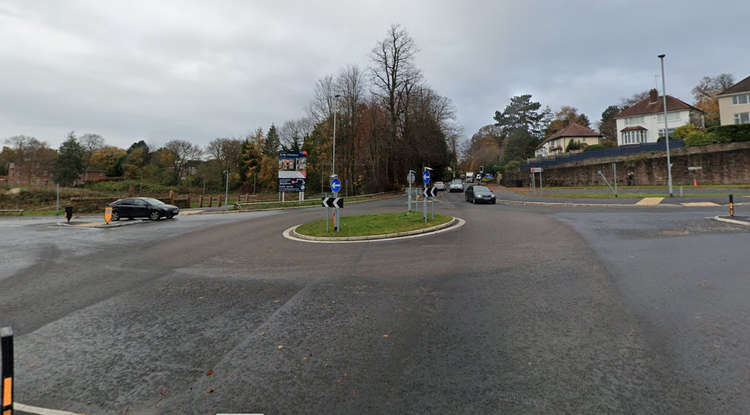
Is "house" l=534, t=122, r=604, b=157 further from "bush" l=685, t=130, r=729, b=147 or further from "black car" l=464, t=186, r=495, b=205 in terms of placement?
"black car" l=464, t=186, r=495, b=205

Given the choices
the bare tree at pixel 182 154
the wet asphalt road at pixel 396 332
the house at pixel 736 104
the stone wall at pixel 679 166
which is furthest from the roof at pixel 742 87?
the bare tree at pixel 182 154

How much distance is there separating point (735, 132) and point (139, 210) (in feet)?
165

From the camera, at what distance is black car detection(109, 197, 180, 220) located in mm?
22297

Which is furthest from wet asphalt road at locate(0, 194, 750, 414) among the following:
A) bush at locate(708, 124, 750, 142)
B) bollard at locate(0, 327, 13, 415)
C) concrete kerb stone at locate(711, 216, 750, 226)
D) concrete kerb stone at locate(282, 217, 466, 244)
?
bush at locate(708, 124, 750, 142)

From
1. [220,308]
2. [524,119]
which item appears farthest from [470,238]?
[524,119]

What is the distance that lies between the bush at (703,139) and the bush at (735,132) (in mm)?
304

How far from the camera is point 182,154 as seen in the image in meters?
74.4

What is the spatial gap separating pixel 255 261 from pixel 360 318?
5114 mm

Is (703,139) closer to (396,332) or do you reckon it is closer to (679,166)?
(679,166)

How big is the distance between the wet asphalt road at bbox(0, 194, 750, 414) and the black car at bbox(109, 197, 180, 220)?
14.3m

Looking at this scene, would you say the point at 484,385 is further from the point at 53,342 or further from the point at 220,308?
the point at 53,342

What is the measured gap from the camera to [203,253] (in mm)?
10203

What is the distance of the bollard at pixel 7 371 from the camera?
2051mm

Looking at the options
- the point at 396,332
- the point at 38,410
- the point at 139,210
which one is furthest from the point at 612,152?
the point at 38,410
